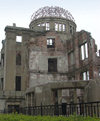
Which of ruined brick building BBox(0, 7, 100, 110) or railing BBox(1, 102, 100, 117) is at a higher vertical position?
ruined brick building BBox(0, 7, 100, 110)

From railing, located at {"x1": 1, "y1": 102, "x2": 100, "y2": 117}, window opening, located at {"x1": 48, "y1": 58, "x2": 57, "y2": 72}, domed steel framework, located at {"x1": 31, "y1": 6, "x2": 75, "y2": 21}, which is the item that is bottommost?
railing, located at {"x1": 1, "y1": 102, "x2": 100, "y2": 117}

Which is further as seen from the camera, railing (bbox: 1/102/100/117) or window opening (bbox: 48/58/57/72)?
window opening (bbox: 48/58/57/72)

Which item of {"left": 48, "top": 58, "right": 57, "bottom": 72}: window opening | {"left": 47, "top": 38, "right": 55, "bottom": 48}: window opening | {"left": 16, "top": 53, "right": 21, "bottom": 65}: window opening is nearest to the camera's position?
{"left": 16, "top": 53, "right": 21, "bottom": 65}: window opening

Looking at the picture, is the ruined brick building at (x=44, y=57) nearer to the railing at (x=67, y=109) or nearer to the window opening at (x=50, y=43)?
the window opening at (x=50, y=43)

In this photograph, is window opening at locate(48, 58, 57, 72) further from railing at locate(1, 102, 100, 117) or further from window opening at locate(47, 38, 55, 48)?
railing at locate(1, 102, 100, 117)

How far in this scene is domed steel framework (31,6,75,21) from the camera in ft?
117

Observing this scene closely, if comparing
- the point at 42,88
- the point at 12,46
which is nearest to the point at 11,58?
the point at 12,46

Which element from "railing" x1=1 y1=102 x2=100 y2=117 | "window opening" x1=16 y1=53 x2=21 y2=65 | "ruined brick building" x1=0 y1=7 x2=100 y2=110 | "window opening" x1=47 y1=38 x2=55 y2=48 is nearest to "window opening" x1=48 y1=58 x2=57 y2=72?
"ruined brick building" x1=0 y1=7 x2=100 y2=110

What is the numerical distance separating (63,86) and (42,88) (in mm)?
1780

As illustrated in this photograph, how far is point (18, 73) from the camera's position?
100 feet

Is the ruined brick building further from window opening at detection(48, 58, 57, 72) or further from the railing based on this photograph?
the railing

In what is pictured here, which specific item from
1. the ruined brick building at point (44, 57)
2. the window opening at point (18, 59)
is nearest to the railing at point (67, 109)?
the ruined brick building at point (44, 57)

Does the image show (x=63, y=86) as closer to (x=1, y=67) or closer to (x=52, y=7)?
(x=1, y=67)

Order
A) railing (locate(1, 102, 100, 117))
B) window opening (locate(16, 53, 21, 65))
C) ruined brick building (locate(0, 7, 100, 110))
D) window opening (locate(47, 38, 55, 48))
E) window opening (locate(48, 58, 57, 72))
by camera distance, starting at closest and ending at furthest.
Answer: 1. railing (locate(1, 102, 100, 117))
2. ruined brick building (locate(0, 7, 100, 110))
3. window opening (locate(16, 53, 21, 65))
4. window opening (locate(48, 58, 57, 72))
5. window opening (locate(47, 38, 55, 48))
